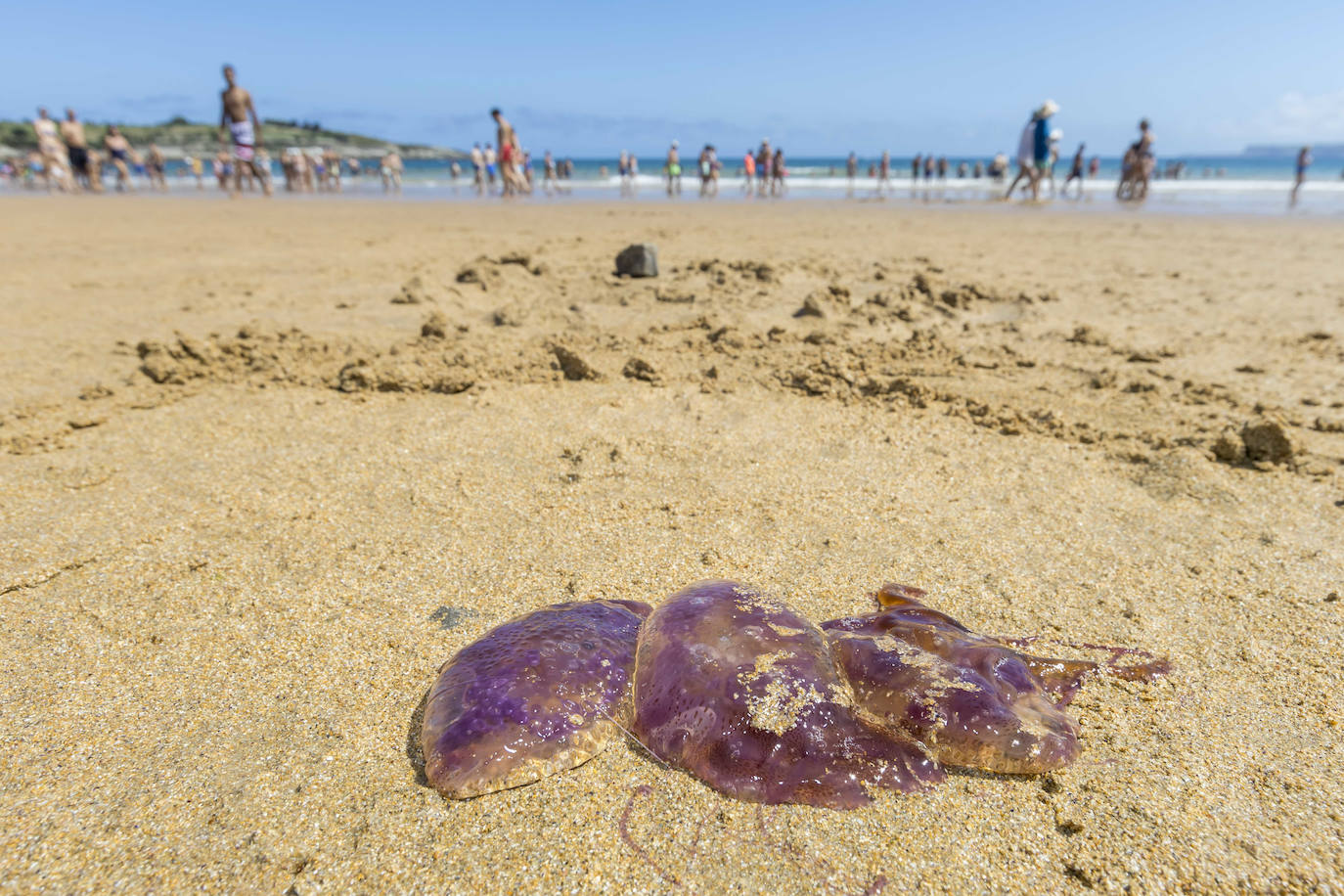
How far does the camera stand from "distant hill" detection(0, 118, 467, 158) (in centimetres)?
4358

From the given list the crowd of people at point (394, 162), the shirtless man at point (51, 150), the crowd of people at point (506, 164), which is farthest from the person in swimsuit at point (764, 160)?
the shirtless man at point (51, 150)

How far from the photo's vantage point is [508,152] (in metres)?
14.8

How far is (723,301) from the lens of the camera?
4742mm

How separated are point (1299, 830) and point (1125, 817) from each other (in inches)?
11.9

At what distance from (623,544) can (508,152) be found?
48.8 feet

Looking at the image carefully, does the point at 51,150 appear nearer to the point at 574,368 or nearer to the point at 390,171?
the point at 390,171

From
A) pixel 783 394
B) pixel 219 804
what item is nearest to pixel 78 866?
pixel 219 804

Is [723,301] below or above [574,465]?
above

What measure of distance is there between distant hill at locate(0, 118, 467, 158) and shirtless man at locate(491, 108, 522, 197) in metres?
34.5

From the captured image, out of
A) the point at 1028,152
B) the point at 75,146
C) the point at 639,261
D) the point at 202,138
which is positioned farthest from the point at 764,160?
the point at 202,138

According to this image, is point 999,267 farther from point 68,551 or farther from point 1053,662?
point 68,551

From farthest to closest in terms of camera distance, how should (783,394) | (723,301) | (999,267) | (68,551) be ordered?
(999,267) < (723,301) < (783,394) < (68,551)

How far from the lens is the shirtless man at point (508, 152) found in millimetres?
13247

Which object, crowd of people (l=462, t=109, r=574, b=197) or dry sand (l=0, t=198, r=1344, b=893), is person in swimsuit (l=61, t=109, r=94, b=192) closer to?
crowd of people (l=462, t=109, r=574, b=197)
